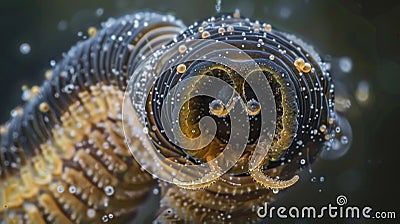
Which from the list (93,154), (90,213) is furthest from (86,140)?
(90,213)

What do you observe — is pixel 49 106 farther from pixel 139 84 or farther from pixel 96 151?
pixel 139 84

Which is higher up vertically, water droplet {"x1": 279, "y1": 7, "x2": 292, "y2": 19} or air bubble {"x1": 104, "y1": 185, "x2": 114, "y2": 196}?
water droplet {"x1": 279, "y1": 7, "x2": 292, "y2": 19}

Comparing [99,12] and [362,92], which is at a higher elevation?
[99,12]

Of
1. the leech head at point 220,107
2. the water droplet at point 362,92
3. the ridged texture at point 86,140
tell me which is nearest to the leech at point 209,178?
the leech head at point 220,107

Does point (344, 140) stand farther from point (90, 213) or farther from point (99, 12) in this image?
point (99, 12)

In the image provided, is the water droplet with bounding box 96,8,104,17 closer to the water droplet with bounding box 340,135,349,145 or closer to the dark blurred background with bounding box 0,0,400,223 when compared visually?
the dark blurred background with bounding box 0,0,400,223

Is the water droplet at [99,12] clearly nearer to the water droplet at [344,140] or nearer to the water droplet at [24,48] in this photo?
the water droplet at [24,48]

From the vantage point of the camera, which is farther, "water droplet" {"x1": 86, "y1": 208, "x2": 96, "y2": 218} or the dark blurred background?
the dark blurred background

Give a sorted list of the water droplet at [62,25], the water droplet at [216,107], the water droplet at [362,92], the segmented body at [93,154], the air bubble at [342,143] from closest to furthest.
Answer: the water droplet at [216,107] → the segmented body at [93,154] → the air bubble at [342,143] → the water droplet at [362,92] → the water droplet at [62,25]

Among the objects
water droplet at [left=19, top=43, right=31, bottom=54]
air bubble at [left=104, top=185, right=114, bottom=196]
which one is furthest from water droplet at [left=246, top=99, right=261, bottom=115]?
water droplet at [left=19, top=43, right=31, bottom=54]
